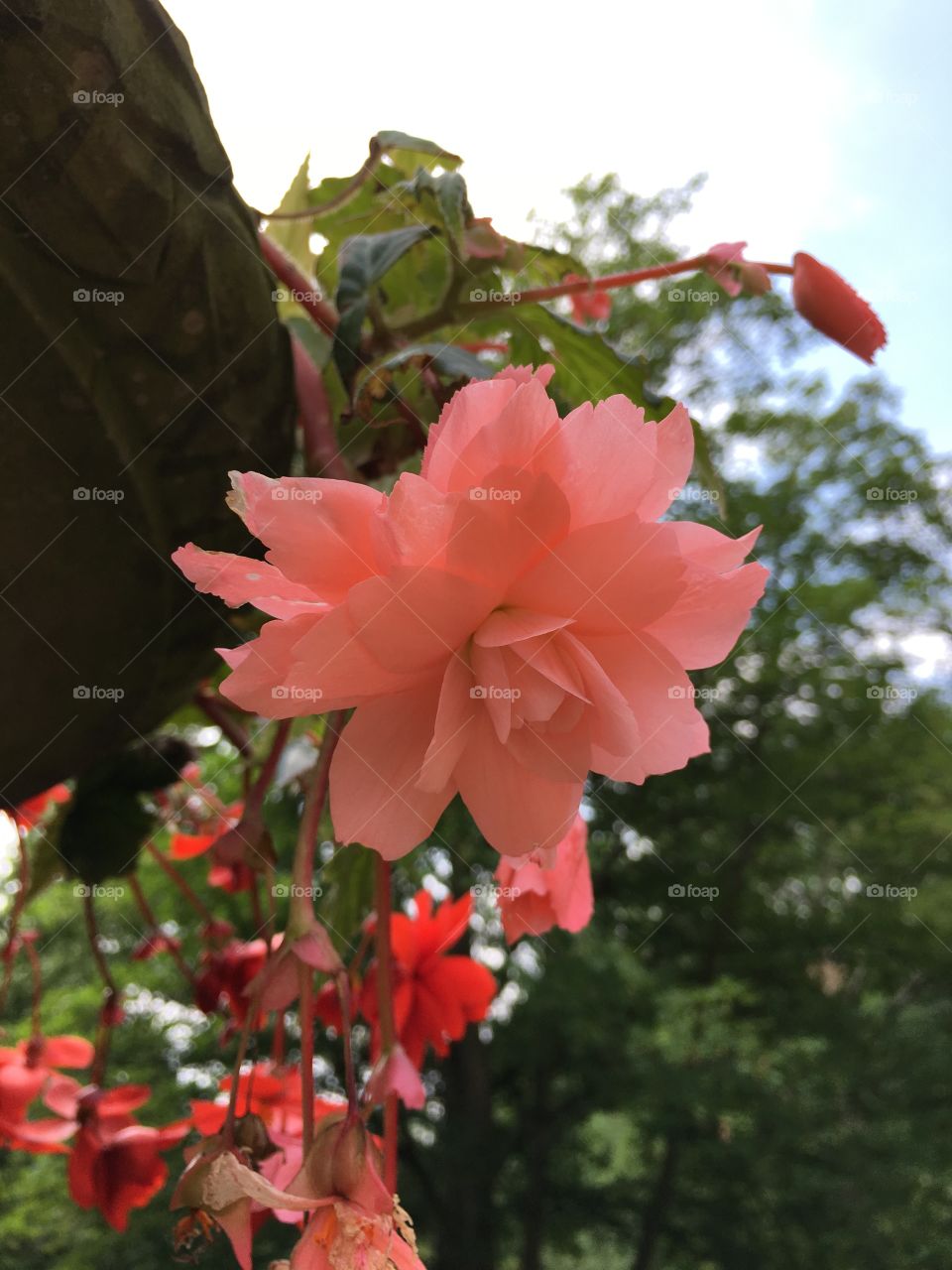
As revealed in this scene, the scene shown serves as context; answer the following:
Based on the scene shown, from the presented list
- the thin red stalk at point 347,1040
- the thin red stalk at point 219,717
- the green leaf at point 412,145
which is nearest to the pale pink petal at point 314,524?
the thin red stalk at point 347,1040

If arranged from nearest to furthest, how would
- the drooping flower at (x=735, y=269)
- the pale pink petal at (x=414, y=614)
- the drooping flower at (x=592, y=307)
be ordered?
the pale pink petal at (x=414, y=614) < the drooping flower at (x=735, y=269) < the drooping flower at (x=592, y=307)

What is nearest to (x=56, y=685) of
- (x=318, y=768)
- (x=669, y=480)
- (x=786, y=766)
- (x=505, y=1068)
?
(x=318, y=768)

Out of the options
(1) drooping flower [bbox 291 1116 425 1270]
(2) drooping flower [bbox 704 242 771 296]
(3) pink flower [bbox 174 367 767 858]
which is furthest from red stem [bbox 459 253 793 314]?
(1) drooping flower [bbox 291 1116 425 1270]

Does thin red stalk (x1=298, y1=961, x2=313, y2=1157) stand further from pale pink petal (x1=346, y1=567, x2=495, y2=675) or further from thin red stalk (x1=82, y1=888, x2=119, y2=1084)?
thin red stalk (x1=82, y1=888, x2=119, y2=1084)

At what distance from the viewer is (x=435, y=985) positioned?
46 centimetres

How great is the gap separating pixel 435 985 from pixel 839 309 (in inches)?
13.2

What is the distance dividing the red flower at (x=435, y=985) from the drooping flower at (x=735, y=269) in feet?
0.95

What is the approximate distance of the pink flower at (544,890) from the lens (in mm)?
298

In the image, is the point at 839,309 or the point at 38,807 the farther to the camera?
the point at 38,807

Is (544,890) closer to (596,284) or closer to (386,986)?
(386,986)

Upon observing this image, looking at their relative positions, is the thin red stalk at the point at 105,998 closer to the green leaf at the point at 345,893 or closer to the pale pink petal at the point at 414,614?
the green leaf at the point at 345,893

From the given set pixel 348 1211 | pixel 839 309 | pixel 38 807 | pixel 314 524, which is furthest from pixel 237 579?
pixel 38 807

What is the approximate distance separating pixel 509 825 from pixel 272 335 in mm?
187

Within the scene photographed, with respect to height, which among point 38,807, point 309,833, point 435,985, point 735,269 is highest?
point 735,269
